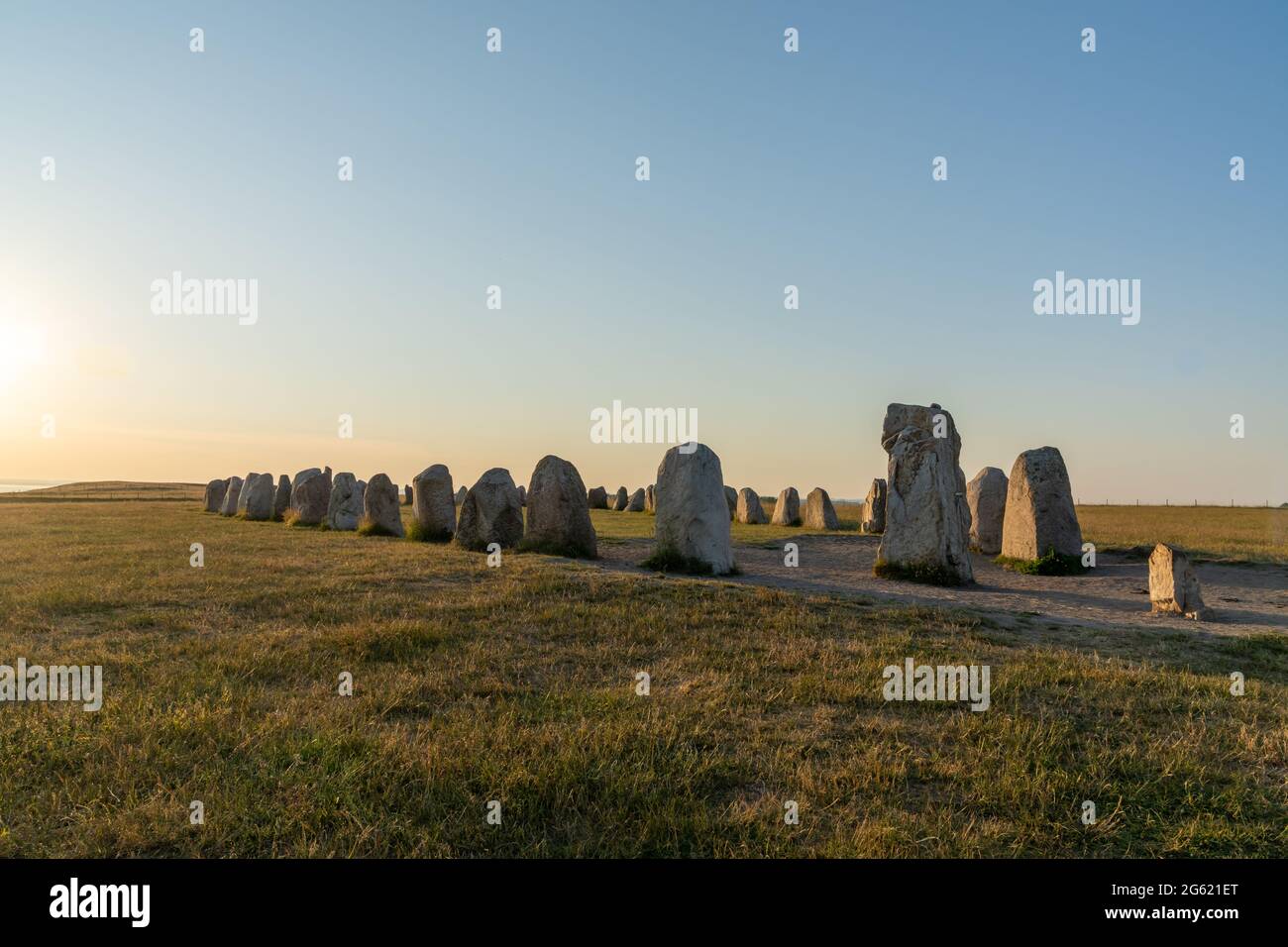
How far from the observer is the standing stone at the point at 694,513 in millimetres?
12023

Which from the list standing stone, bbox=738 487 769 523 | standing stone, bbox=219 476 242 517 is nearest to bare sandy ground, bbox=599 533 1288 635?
standing stone, bbox=738 487 769 523

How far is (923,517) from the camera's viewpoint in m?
12.0

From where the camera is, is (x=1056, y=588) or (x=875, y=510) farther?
(x=875, y=510)

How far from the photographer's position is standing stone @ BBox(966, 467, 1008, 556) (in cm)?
1672

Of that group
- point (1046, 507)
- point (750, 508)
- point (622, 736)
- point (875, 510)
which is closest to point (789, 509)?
point (750, 508)

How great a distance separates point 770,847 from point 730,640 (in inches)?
160

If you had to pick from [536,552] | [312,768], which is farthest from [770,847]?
[536,552]

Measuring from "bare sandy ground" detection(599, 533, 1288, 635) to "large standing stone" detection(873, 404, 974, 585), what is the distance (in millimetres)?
401

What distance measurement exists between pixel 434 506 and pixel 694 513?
754 centimetres

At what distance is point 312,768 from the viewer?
4230 mm

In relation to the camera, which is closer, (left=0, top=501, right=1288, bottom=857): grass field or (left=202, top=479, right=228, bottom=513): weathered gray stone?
(left=0, top=501, right=1288, bottom=857): grass field

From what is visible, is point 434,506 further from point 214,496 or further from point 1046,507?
point 214,496

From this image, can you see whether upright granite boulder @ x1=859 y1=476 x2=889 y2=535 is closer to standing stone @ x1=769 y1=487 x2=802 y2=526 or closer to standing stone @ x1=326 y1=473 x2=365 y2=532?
standing stone @ x1=769 y1=487 x2=802 y2=526
